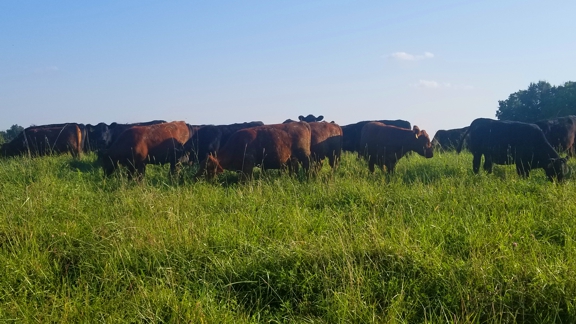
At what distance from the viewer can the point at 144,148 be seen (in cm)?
1138

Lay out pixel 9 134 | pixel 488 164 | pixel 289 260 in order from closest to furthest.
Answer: pixel 289 260 → pixel 488 164 → pixel 9 134

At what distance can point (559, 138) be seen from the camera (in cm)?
1564

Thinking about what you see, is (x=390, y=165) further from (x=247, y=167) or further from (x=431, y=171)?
(x=247, y=167)


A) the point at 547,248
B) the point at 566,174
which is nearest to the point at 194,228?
the point at 547,248

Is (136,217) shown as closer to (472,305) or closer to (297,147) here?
(472,305)

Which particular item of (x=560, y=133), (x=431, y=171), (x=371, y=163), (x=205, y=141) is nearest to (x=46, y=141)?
(x=205, y=141)

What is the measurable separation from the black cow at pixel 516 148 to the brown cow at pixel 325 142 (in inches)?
133

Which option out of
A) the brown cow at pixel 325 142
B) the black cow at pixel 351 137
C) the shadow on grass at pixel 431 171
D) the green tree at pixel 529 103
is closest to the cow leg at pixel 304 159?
the brown cow at pixel 325 142

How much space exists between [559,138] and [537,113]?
3179 centimetres

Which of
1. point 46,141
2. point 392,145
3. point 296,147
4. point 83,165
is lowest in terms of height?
point 83,165

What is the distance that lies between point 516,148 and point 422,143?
8.09ft

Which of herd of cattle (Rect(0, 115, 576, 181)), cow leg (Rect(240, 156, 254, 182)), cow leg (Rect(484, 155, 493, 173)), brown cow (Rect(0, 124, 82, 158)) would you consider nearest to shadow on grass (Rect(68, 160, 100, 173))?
herd of cattle (Rect(0, 115, 576, 181))

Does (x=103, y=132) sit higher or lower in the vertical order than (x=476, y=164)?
higher

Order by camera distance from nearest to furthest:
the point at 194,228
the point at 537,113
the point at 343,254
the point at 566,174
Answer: the point at 343,254 < the point at 194,228 < the point at 566,174 < the point at 537,113
